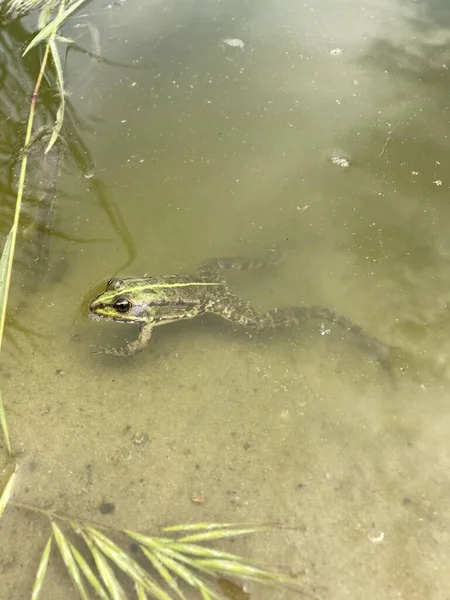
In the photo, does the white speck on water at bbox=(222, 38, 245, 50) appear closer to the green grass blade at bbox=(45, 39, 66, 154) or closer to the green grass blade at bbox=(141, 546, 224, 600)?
the green grass blade at bbox=(45, 39, 66, 154)

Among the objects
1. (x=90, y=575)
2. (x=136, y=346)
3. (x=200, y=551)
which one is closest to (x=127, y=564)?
(x=90, y=575)

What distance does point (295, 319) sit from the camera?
4.70 metres

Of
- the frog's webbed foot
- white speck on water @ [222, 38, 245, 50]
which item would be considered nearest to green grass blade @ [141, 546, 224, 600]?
the frog's webbed foot

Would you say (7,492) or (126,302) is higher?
(126,302)

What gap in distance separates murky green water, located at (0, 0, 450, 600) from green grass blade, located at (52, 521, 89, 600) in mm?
173

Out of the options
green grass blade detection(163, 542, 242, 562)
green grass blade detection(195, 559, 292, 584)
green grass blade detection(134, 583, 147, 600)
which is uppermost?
green grass blade detection(134, 583, 147, 600)

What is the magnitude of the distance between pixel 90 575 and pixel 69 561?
7.9 inches

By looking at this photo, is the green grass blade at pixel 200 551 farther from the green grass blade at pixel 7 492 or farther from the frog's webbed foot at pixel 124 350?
the frog's webbed foot at pixel 124 350

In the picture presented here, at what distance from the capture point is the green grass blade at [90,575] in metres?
3.22

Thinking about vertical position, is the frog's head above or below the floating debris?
above

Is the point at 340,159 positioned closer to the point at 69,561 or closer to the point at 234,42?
the point at 234,42

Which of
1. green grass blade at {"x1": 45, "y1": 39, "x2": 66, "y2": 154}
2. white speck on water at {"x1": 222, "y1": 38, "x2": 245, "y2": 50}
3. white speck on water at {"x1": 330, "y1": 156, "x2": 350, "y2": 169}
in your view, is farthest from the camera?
white speck on water at {"x1": 222, "y1": 38, "x2": 245, "y2": 50}

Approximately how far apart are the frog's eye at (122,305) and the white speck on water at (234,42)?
450 centimetres

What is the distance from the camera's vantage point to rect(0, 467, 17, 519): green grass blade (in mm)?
3680
